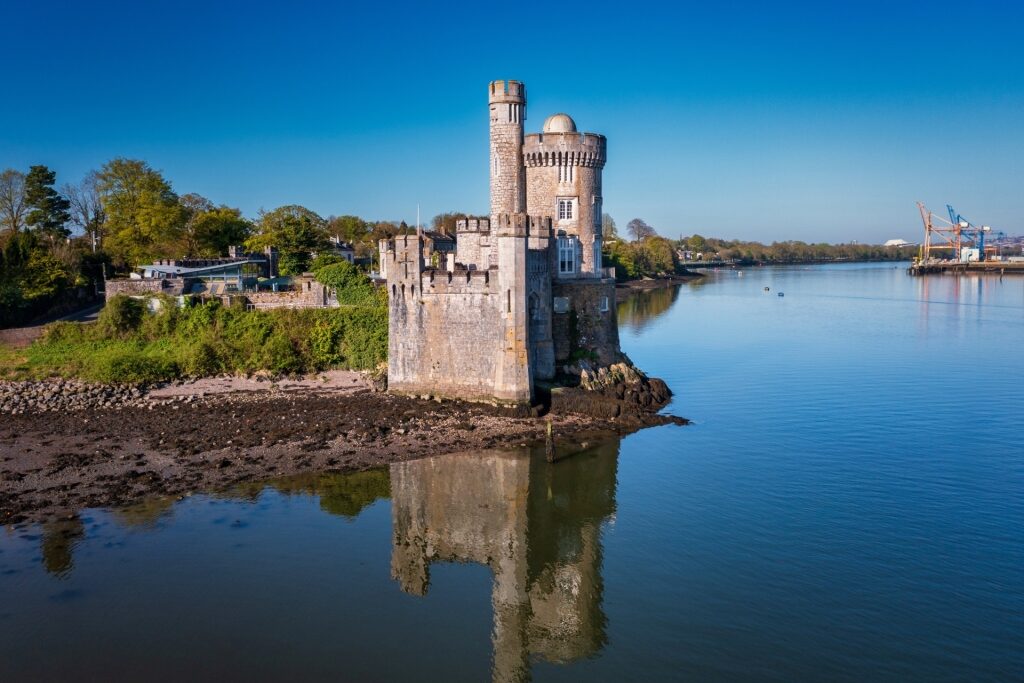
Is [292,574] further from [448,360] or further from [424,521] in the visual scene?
[448,360]

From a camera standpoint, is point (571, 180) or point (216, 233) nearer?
point (571, 180)

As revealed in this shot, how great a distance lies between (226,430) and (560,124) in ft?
54.3

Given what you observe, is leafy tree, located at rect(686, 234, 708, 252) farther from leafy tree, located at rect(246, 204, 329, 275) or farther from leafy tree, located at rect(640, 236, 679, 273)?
leafy tree, located at rect(246, 204, 329, 275)

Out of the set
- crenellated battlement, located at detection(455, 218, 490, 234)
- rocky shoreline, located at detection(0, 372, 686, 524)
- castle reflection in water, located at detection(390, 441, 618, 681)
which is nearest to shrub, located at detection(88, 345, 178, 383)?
rocky shoreline, located at detection(0, 372, 686, 524)

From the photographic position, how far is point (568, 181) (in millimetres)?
31047

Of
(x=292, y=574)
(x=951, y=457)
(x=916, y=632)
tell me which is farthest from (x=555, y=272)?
(x=916, y=632)

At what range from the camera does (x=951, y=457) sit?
23922 millimetres

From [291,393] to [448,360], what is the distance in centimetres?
631

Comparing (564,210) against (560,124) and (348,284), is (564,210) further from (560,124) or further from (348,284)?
(348,284)

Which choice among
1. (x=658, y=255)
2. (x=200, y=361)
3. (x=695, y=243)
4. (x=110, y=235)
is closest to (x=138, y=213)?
(x=110, y=235)

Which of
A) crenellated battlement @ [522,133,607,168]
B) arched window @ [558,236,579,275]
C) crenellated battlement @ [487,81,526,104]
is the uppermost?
crenellated battlement @ [487,81,526,104]

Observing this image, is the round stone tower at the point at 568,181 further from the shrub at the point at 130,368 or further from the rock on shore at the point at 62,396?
the rock on shore at the point at 62,396

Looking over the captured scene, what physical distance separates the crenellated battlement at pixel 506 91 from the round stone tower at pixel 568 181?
1567mm

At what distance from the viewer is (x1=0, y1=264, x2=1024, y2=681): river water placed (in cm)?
1388
